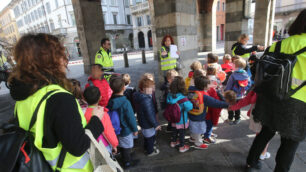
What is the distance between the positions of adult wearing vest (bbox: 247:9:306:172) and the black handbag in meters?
1.96

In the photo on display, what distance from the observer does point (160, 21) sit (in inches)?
220

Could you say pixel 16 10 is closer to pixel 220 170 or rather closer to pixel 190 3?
pixel 190 3

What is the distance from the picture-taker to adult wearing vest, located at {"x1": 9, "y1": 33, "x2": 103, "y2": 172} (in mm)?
1040

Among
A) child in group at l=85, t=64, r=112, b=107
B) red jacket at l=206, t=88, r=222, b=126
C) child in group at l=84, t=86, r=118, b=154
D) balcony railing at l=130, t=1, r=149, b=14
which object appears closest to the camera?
child in group at l=84, t=86, r=118, b=154

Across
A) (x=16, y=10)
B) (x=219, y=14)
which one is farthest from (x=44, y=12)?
(x=219, y=14)

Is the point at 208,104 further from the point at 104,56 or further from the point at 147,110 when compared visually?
the point at 104,56

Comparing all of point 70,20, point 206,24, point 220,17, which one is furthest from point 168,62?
point 220,17

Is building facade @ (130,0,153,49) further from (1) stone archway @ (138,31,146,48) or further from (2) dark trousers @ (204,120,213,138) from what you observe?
(2) dark trousers @ (204,120,213,138)

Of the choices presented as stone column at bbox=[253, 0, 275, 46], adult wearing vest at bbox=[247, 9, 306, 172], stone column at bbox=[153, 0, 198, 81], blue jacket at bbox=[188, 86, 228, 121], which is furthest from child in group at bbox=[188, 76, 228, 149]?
stone column at bbox=[253, 0, 275, 46]

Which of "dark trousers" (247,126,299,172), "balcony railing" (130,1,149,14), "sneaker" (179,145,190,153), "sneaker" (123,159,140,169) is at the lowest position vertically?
"sneaker" (123,159,140,169)

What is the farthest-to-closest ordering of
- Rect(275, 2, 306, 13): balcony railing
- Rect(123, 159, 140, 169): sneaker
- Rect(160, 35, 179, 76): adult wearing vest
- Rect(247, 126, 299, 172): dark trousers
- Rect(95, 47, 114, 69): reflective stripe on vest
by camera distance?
Rect(275, 2, 306, 13): balcony railing < Rect(160, 35, 179, 76): adult wearing vest < Rect(95, 47, 114, 69): reflective stripe on vest < Rect(123, 159, 140, 169): sneaker < Rect(247, 126, 299, 172): dark trousers

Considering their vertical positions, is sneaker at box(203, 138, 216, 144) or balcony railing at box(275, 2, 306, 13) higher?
balcony railing at box(275, 2, 306, 13)

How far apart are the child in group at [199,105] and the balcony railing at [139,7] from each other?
32.7m

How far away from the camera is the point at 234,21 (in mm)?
9648
